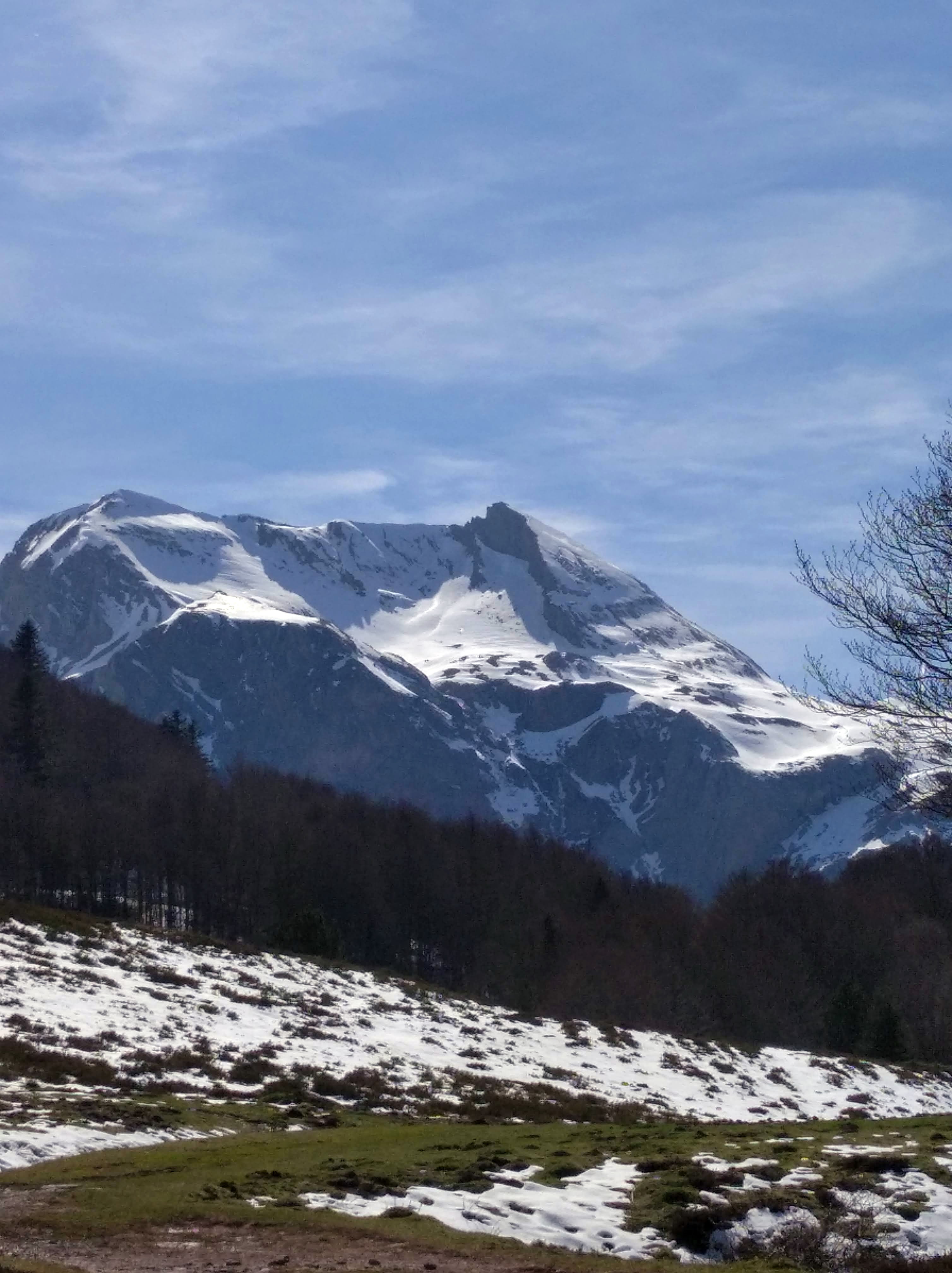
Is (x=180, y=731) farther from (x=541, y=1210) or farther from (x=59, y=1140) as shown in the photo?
(x=541, y=1210)

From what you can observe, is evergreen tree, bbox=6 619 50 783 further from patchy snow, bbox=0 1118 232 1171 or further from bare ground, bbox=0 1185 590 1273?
bare ground, bbox=0 1185 590 1273

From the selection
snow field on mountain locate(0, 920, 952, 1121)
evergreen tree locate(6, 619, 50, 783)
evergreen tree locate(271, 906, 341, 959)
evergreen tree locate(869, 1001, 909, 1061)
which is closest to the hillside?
snow field on mountain locate(0, 920, 952, 1121)

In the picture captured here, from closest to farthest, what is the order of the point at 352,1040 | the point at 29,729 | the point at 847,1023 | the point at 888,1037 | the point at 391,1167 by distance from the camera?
the point at 391,1167
the point at 352,1040
the point at 888,1037
the point at 847,1023
the point at 29,729

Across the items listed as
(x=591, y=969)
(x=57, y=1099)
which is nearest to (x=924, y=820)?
(x=57, y=1099)

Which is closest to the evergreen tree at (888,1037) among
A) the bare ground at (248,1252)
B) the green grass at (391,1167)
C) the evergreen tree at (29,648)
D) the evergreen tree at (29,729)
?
the green grass at (391,1167)

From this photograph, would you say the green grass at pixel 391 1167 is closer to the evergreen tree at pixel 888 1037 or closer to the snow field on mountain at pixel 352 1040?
the snow field on mountain at pixel 352 1040

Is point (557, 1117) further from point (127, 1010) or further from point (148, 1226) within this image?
point (148, 1226)

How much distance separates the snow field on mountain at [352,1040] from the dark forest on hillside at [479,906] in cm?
1351

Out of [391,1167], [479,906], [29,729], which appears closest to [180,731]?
[29,729]

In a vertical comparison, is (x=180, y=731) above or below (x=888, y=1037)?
above

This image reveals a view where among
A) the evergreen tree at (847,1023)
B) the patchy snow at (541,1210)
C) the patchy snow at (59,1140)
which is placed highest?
the patchy snow at (541,1210)

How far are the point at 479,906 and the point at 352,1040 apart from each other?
68.5 m

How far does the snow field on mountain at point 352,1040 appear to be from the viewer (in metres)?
31.8

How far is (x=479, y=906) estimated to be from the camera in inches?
4154
